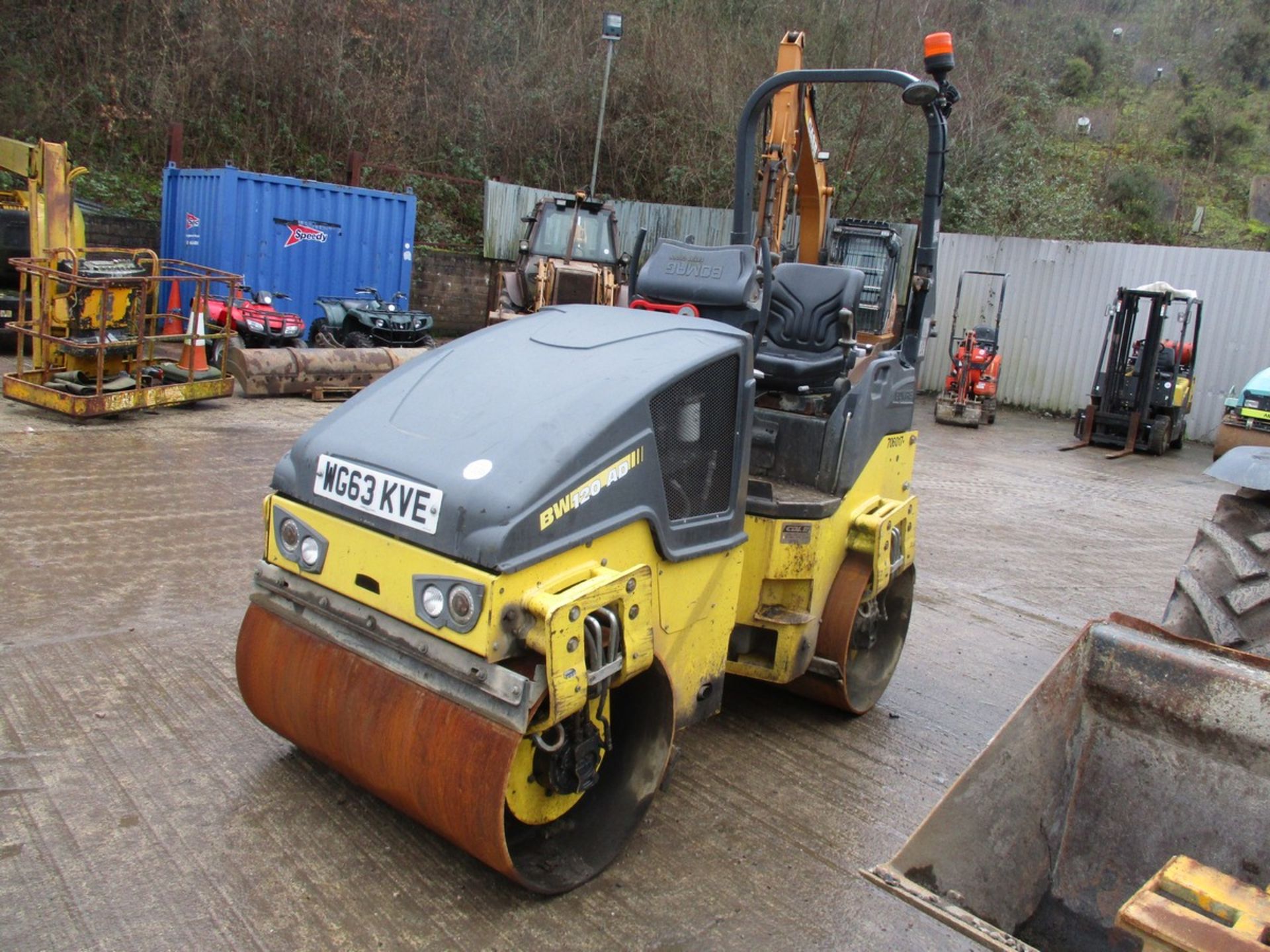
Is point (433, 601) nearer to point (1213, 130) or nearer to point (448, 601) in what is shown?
point (448, 601)

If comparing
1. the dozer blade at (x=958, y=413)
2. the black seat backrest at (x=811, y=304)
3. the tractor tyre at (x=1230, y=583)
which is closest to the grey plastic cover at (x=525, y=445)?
the black seat backrest at (x=811, y=304)

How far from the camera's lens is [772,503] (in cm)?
381

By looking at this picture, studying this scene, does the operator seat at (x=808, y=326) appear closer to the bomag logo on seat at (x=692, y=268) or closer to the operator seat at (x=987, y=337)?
the bomag logo on seat at (x=692, y=268)

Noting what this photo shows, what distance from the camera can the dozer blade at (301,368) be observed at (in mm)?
10781

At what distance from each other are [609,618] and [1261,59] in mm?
36612

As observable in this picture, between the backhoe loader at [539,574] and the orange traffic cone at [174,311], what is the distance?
30.9ft

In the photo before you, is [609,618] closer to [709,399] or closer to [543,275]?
[709,399]

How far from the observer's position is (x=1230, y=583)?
404 cm

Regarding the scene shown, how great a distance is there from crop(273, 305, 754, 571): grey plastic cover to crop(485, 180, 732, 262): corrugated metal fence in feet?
46.9

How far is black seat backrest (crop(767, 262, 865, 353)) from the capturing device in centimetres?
458

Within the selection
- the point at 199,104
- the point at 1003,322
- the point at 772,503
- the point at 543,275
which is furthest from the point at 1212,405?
the point at 199,104

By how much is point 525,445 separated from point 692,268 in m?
1.58

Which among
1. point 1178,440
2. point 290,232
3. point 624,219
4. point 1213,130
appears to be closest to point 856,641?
point 290,232

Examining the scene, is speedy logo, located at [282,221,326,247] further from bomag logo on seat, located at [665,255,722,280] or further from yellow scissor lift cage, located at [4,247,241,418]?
bomag logo on seat, located at [665,255,722,280]
